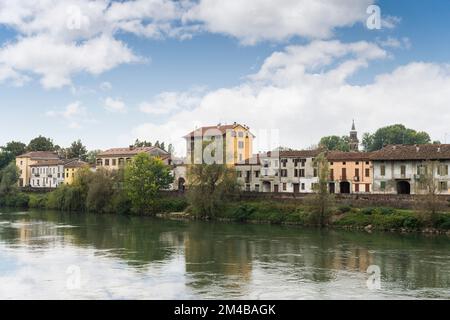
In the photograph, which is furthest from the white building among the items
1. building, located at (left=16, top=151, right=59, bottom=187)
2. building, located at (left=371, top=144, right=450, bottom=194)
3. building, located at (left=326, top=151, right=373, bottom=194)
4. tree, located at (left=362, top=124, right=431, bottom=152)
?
tree, located at (left=362, top=124, right=431, bottom=152)

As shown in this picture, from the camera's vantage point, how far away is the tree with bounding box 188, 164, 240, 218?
5975 cm

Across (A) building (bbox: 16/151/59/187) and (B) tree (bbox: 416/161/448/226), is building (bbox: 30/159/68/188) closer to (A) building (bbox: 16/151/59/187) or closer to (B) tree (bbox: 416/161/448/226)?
(A) building (bbox: 16/151/59/187)

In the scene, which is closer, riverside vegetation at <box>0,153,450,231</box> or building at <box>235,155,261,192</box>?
riverside vegetation at <box>0,153,450,231</box>

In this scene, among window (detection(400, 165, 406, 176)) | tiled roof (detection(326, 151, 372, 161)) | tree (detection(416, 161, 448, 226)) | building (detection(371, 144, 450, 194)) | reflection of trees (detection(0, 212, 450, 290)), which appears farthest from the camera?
tiled roof (detection(326, 151, 372, 161))

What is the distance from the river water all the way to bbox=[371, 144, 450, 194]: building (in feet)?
40.3

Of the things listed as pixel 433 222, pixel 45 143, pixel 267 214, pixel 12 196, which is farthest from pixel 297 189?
pixel 45 143

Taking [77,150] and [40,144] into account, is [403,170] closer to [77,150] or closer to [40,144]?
[77,150]

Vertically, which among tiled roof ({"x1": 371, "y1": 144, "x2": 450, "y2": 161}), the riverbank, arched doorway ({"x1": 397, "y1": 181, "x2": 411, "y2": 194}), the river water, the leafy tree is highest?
the leafy tree

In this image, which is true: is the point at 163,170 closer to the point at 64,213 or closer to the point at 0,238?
the point at 64,213

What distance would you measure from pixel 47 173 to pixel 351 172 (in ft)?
183

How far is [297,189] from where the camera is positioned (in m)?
68.1

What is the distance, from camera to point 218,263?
33594 mm

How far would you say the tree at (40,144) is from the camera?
400 ft
